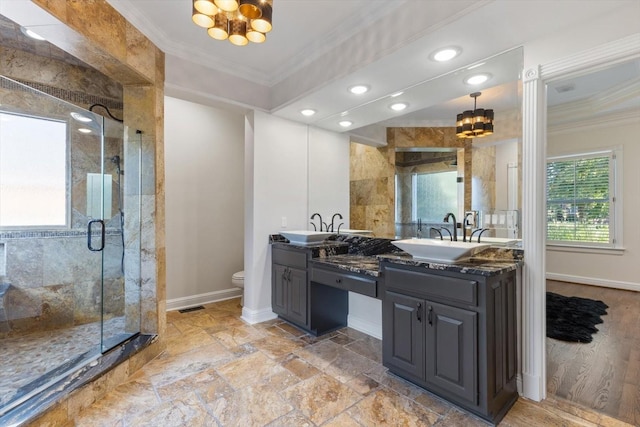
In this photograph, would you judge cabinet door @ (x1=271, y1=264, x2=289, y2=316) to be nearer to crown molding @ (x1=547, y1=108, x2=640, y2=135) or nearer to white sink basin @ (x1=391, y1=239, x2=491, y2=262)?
white sink basin @ (x1=391, y1=239, x2=491, y2=262)

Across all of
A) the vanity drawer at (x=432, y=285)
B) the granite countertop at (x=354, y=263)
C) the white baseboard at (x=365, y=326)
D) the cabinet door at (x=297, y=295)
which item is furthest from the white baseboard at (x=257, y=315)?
the vanity drawer at (x=432, y=285)

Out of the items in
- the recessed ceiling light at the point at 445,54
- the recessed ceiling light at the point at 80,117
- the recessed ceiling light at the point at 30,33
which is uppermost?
the recessed ceiling light at the point at 30,33

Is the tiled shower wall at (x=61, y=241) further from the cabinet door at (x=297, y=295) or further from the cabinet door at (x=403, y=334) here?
the cabinet door at (x=403, y=334)

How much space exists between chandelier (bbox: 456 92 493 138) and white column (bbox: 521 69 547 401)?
15.8 inches

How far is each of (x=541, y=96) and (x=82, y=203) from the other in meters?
4.07

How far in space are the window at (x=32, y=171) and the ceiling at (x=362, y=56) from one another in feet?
4.26

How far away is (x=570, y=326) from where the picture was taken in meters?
3.22

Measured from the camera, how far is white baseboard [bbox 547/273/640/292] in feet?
14.8

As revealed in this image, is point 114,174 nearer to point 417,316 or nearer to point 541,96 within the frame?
point 417,316

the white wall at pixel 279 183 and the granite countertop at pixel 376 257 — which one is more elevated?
the white wall at pixel 279 183

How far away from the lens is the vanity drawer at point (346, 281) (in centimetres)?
246

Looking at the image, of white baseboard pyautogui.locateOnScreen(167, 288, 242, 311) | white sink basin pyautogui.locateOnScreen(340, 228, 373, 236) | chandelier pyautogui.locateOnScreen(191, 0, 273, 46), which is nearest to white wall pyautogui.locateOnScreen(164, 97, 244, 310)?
white baseboard pyautogui.locateOnScreen(167, 288, 242, 311)

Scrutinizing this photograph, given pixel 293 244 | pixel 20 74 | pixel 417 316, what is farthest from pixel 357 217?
pixel 20 74

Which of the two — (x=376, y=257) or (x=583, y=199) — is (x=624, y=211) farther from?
(x=376, y=257)
